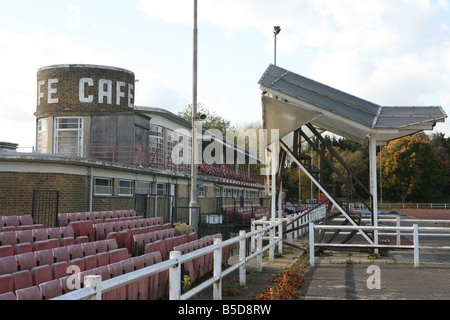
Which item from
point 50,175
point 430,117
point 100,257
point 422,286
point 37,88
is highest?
point 37,88

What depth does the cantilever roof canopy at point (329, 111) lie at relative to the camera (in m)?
14.0

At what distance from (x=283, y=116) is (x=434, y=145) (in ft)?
310

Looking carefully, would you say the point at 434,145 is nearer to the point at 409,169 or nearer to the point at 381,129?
the point at 409,169

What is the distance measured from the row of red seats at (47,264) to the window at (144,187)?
18103 mm

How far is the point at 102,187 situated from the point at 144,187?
16.9ft

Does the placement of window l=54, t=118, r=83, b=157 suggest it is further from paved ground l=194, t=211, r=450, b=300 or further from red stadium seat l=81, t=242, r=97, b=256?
red stadium seat l=81, t=242, r=97, b=256

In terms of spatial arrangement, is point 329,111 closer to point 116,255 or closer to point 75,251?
point 116,255

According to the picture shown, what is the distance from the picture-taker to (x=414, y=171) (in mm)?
86750

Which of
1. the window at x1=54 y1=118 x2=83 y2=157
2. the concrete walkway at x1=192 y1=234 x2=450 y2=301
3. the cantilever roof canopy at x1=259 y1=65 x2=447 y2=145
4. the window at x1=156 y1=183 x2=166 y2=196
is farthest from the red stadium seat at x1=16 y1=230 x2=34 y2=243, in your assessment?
the window at x1=54 y1=118 x2=83 y2=157

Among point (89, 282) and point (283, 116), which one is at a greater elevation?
→ point (283, 116)

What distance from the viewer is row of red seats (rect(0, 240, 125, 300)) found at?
5883 mm

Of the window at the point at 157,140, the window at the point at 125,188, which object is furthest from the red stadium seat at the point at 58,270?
the window at the point at 157,140

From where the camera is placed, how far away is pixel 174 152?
130 ft
